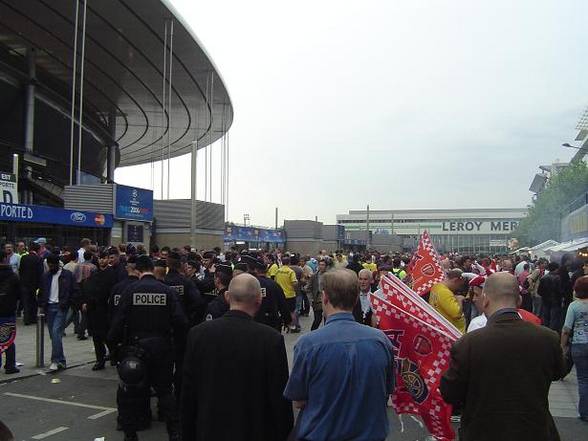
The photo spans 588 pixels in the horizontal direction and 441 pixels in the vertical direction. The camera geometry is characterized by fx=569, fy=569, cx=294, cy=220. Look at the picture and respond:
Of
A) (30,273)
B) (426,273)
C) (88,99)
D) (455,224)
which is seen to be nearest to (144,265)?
(426,273)

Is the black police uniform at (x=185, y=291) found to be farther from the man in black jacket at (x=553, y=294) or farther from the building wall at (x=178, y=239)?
the building wall at (x=178, y=239)

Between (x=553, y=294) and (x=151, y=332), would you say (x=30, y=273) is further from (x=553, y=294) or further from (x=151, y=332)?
(x=553, y=294)

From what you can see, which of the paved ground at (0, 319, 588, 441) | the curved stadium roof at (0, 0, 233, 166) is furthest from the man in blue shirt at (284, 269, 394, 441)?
the curved stadium roof at (0, 0, 233, 166)

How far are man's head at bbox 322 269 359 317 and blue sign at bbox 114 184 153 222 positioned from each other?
1894cm

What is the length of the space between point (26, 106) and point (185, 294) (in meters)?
32.5

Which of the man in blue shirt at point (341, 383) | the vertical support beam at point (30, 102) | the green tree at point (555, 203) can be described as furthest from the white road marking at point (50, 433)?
the green tree at point (555, 203)

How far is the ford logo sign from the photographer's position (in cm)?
1738

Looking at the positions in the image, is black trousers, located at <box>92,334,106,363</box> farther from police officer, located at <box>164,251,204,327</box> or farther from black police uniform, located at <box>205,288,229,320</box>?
black police uniform, located at <box>205,288,229,320</box>

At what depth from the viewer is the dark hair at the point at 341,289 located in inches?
118

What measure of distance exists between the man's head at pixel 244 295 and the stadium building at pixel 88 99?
42.7 feet

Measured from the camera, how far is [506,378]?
9.89ft

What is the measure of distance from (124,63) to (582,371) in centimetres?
3433

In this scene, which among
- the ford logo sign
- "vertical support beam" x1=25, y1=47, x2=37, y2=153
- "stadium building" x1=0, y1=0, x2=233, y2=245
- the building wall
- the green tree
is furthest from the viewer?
the green tree

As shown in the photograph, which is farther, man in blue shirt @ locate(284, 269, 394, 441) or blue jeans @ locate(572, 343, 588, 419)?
blue jeans @ locate(572, 343, 588, 419)
